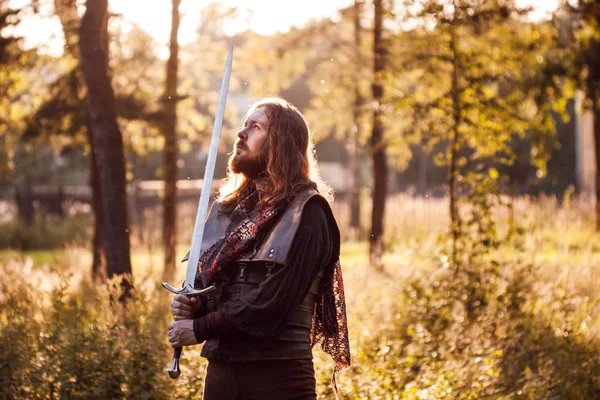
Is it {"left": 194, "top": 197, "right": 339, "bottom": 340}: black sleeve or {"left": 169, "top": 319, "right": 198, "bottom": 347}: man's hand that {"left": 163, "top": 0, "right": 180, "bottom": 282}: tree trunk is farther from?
{"left": 194, "top": 197, "right": 339, "bottom": 340}: black sleeve

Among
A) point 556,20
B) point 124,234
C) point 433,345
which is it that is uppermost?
point 556,20

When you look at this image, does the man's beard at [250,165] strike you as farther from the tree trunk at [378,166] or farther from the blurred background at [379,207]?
the tree trunk at [378,166]

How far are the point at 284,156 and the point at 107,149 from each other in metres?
4.43

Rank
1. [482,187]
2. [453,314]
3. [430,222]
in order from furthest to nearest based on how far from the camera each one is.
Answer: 1. [430,222]
2. [482,187]
3. [453,314]

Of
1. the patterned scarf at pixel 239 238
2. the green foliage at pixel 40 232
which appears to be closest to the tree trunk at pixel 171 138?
the patterned scarf at pixel 239 238

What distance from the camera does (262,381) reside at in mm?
3211

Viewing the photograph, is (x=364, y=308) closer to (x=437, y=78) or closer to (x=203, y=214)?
(x=437, y=78)

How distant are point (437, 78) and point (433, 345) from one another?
5526 millimetres

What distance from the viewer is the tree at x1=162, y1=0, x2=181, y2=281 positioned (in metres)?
10.8

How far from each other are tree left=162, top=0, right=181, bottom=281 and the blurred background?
29mm

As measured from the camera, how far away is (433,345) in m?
6.78

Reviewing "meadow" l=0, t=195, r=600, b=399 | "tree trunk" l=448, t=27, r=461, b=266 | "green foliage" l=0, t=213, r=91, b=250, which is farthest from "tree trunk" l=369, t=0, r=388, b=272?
"green foliage" l=0, t=213, r=91, b=250

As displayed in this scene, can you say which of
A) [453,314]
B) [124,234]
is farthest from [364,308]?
[124,234]

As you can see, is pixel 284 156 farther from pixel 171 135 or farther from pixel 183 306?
Result: pixel 171 135
